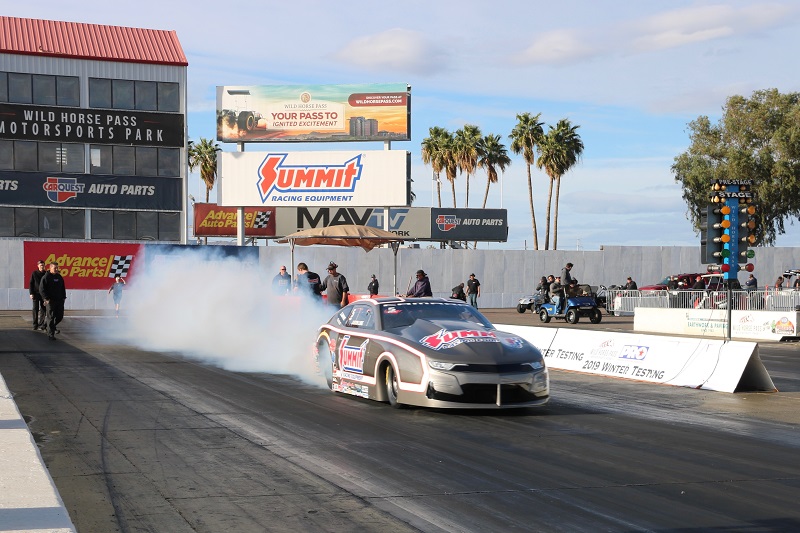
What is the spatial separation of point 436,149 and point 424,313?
78.8m

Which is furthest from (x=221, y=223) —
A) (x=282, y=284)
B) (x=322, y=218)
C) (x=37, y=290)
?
(x=282, y=284)

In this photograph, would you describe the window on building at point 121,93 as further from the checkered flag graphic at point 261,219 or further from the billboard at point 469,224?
the billboard at point 469,224

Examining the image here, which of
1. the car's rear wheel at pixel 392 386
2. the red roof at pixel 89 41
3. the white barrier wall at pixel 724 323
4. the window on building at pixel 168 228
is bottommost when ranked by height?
the white barrier wall at pixel 724 323

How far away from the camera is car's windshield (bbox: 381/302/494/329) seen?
12.6 meters

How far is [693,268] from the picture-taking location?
54.6 m

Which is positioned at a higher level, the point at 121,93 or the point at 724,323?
the point at 121,93

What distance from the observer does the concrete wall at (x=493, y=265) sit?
47188mm

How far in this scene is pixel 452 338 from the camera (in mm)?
11602

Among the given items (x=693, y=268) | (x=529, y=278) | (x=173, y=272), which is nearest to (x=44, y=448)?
(x=173, y=272)

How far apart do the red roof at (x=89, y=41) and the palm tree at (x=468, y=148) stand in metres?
40.8

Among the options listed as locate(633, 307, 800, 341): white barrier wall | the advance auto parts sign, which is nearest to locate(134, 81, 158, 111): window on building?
the advance auto parts sign

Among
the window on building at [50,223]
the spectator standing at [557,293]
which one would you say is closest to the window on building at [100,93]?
the window on building at [50,223]

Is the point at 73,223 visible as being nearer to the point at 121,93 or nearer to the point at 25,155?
the point at 25,155

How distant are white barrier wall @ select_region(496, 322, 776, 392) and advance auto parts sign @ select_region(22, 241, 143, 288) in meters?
26.9
